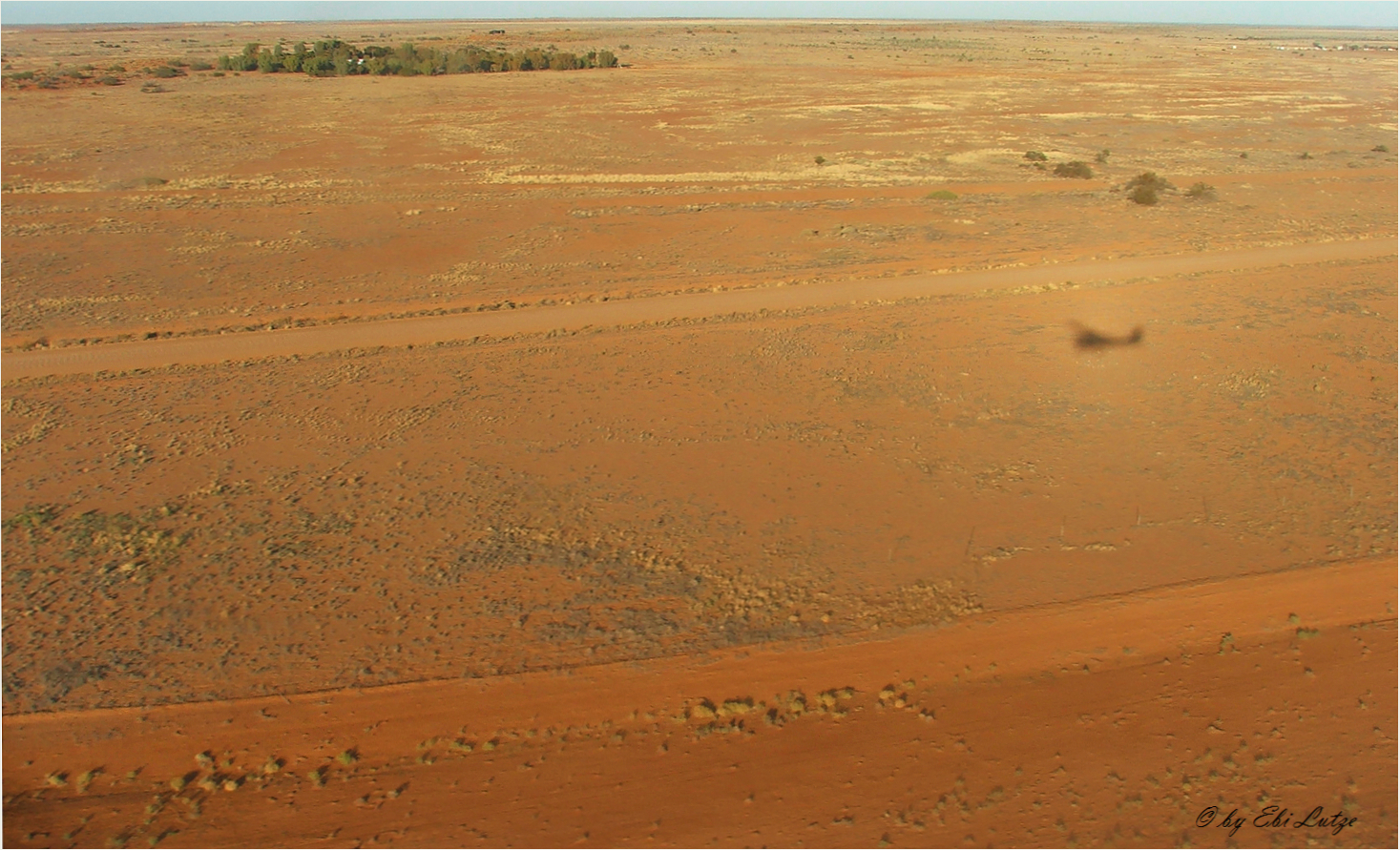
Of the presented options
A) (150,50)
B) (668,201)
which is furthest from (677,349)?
(150,50)

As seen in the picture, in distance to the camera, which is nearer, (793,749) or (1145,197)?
(793,749)

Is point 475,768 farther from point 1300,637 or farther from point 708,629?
point 1300,637

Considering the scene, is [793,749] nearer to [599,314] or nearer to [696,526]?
[696,526]

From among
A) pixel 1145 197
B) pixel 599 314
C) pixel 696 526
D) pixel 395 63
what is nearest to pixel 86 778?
pixel 696 526

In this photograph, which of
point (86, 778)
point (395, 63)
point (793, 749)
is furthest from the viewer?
point (395, 63)

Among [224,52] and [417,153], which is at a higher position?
[224,52]

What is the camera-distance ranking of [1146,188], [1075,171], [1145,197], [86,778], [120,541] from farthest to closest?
[1075,171] → [1146,188] → [1145,197] → [120,541] → [86,778]

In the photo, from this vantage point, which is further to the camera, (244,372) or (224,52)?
(224,52)

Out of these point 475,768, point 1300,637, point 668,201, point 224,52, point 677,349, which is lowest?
point 475,768

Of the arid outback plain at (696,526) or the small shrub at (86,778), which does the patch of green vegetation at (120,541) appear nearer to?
the arid outback plain at (696,526)
